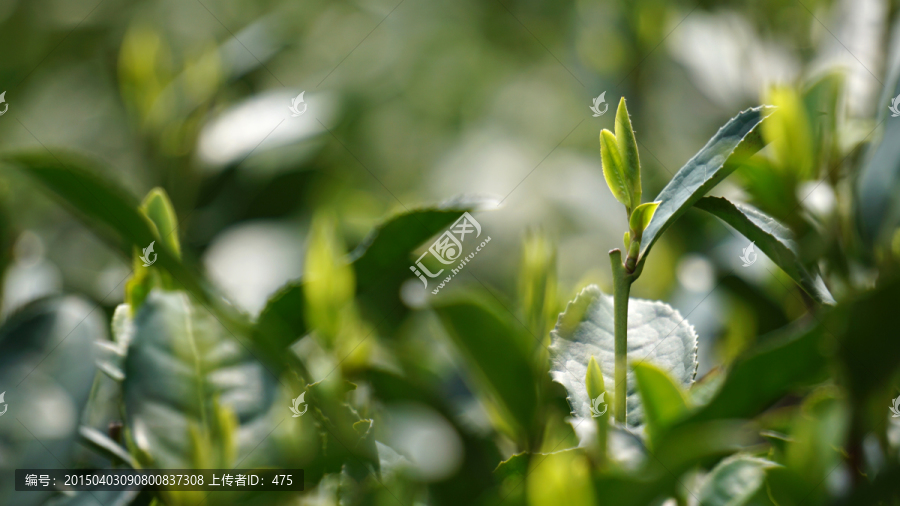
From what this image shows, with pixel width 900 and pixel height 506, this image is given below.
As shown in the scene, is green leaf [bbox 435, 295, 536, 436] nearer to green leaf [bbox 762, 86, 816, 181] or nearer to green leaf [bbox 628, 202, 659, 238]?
green leaf [bbox 628, 202, 659, 238]

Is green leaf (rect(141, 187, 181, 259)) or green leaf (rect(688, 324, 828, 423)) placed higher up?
green leaf (rect(141, 187, 181, 259))

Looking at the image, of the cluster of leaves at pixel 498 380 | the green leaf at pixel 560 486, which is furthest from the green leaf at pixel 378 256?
the green leaf at pixel 560 486

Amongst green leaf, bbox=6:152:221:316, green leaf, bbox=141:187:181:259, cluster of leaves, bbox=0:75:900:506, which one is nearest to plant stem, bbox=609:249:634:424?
cluster of leaves, bbox=0:75:900:506

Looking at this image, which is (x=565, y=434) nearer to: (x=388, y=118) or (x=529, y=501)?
(x=529, y=501)

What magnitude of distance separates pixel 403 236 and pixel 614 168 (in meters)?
0.20

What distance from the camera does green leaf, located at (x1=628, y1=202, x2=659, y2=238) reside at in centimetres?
45

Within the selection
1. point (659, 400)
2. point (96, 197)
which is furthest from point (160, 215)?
point (659, 400)

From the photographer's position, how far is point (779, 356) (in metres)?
0.38

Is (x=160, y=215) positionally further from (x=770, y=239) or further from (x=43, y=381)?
(x=770, y=239)

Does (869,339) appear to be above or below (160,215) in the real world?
below

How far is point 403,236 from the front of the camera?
1.91 feet


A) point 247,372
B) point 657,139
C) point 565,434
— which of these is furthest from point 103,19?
point 565,434

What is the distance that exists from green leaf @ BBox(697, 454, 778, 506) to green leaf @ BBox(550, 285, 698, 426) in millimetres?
71

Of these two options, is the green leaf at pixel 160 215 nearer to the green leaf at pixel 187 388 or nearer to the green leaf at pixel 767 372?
the green leaf at pixel 187 388
